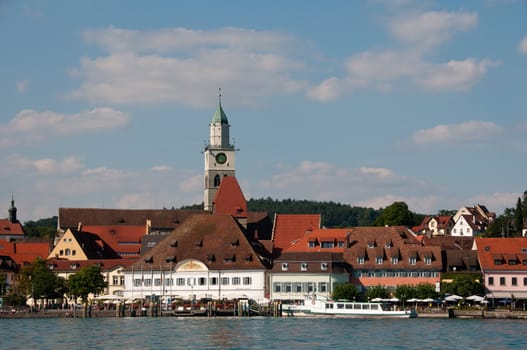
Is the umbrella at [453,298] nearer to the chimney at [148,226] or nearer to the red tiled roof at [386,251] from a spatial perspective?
the red tiled roof at [386,251]

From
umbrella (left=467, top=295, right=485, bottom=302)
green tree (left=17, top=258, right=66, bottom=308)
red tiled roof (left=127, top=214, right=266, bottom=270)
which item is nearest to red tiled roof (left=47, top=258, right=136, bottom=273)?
green tree (left=17, top=258, right=66, bottom=308)

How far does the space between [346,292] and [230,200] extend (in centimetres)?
4368

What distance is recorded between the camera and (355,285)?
130 metres

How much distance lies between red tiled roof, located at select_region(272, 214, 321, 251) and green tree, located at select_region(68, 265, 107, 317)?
22888mm

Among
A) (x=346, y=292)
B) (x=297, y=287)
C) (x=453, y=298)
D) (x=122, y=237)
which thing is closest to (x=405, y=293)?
(x=453, y=298)

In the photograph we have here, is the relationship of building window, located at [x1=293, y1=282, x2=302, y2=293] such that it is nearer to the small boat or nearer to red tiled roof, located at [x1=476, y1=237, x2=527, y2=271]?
the small boat

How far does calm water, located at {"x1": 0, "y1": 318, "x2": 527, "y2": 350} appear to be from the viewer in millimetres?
83125

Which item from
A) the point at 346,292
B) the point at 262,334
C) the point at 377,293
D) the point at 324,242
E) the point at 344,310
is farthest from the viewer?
the point at 324,242

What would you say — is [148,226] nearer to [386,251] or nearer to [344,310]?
[386,251]

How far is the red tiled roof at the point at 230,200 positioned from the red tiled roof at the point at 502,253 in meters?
40.1

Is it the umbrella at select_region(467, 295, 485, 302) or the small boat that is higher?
the umbrella at select_region(467, 295, 485, 302)

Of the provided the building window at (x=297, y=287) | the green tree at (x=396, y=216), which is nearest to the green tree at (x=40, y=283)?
the building window at (x=297, y=287)

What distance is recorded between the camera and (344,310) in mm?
120750

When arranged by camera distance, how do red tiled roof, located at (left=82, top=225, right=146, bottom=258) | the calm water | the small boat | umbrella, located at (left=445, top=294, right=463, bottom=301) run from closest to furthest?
1. the calm water
2. the small boat
3. umbrella, located at (left=445, top=294, right=463, bottom=301)
4. red tiled roof, located at (left=82, top=225, right=146, bottom=258)
